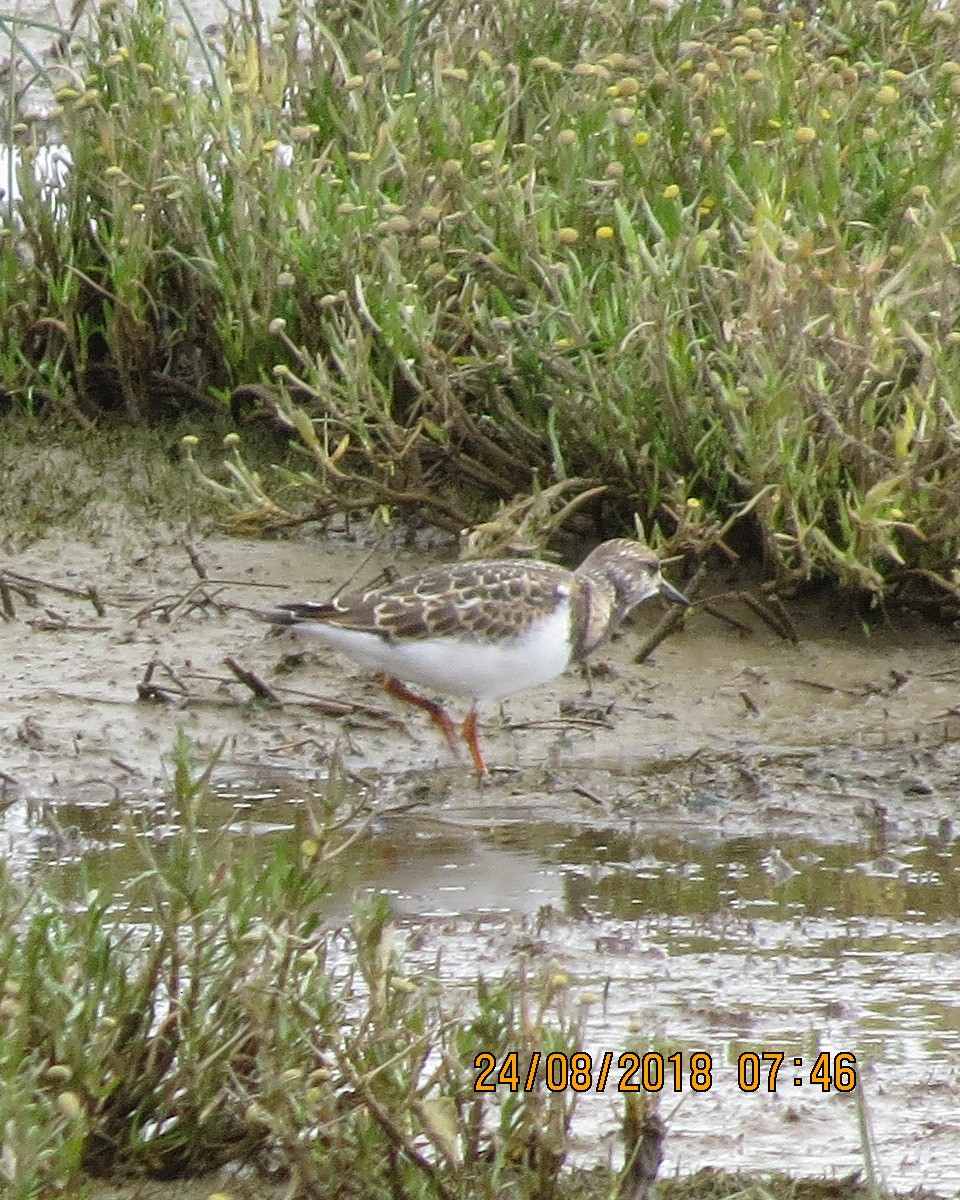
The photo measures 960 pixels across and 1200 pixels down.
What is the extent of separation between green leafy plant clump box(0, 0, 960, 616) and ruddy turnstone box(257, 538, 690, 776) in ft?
1.70

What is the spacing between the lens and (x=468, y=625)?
599cm

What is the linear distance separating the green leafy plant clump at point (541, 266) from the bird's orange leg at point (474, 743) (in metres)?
0.66

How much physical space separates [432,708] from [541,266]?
137cm

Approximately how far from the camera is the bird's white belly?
19.7 feet

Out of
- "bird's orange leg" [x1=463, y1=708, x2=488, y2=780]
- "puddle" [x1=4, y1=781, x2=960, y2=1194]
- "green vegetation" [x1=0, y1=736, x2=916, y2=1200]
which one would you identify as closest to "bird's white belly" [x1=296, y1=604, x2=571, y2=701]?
"bird's orange leg" [x1=463, y1=708, x2=488, y2=780]

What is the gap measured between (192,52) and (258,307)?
3.22 meters

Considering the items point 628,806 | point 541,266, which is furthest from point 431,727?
point 541,266

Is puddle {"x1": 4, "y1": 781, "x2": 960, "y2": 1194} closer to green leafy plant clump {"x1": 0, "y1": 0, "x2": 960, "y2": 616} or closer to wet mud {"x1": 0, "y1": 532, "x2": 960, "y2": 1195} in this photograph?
wet mud {"x1": 0, "y1": 532, "x2": 960, "y2": 1195}

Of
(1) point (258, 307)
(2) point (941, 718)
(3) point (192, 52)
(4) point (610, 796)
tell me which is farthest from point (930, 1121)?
(3) point (192, 52)

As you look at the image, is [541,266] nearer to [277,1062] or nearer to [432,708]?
[432,708]

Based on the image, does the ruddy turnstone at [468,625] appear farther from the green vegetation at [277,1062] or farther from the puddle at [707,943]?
the green vegetation at [277,1062]

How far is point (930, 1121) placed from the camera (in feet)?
12.5
